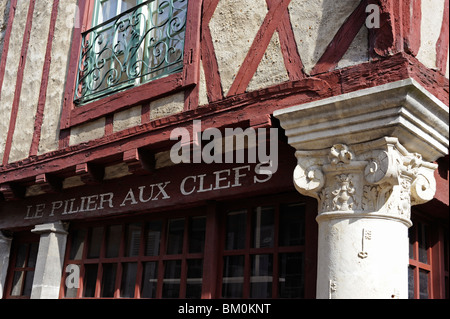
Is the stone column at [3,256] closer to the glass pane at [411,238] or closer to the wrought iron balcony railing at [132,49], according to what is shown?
the wrought iron balcony railing at [132,49]

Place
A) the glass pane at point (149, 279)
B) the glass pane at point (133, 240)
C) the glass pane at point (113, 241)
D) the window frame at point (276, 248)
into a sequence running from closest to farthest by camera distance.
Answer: the window frame at point (276, 248) → the glass pane at point (149, 279) → the glass pane at point (133, 240) → the glass pane at point (113, 241)

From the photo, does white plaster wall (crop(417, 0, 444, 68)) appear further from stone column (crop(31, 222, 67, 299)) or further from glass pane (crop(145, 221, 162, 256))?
stone column (crop(31, 222, 67, 299))

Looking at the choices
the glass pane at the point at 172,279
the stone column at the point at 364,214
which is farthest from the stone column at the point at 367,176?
the glass pane at the point at 172,279

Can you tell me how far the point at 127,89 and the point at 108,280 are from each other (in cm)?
182

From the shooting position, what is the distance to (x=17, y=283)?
21.5 ft

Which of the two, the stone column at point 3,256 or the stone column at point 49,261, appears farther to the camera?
the stone column at point 3,256

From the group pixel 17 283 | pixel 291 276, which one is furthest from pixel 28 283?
pixel 291 276

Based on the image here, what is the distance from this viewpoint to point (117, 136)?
16.5 ft

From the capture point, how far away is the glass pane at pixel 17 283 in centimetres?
646

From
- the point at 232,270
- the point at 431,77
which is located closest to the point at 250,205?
the point at 232,270

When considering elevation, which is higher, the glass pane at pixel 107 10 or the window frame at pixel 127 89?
the glass pane at pixel 107 10

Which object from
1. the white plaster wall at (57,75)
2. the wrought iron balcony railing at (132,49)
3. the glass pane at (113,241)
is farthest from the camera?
the white plaster wall at (57,75)

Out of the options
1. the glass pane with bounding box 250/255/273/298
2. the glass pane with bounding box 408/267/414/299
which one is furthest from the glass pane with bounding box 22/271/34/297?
the glass pane with bounding box 408/267/414/299

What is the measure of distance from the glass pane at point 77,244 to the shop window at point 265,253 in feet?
6.25
